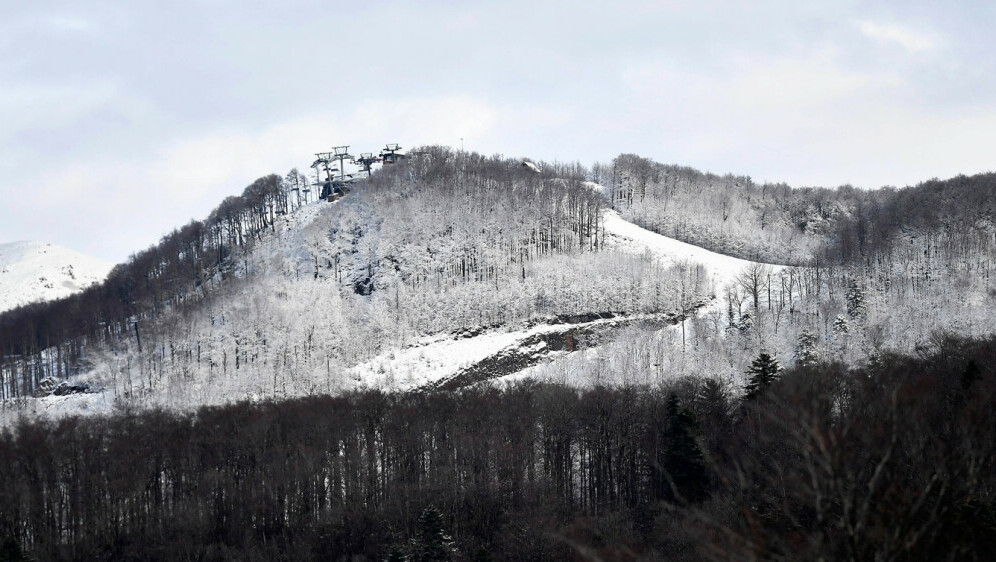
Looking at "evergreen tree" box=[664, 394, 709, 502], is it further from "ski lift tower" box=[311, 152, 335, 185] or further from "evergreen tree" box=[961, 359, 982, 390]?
"ski lift tower" box=[311, 152, 335, 185]

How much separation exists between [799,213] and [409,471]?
454 ft

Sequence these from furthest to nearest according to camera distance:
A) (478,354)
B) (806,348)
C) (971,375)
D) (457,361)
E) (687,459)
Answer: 1. (478,354)
2. (457,361)
3. (806,348)
4. (687,459)
5. (971,375)

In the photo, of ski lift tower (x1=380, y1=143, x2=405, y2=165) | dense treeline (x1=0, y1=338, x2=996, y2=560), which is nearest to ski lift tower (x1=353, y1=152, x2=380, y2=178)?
Result: ski lift tower (x1=380, y1=143, x2=405, y2=165)

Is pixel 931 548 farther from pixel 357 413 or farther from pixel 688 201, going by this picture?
pixel 688 201

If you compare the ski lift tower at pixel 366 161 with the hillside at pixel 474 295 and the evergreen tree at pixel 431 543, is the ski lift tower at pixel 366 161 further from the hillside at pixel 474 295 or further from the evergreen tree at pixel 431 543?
the evergreen tree at pixel 431 543

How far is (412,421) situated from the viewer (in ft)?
227

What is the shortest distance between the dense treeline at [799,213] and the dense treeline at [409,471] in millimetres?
73569

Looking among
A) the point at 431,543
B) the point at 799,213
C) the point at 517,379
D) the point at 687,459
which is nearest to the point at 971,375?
the point at 687,459

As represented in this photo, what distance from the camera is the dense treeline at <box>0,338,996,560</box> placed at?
53.3m

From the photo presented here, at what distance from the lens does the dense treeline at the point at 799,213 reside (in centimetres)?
13038

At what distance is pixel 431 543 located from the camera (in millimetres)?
46781

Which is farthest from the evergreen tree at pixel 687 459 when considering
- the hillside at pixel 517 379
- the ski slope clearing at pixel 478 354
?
the ski slope clearing at pixel 478 354

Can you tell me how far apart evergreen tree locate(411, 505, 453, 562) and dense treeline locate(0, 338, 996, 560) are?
0.33ft

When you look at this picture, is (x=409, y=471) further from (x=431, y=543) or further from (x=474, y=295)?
(x=474, y=295)
